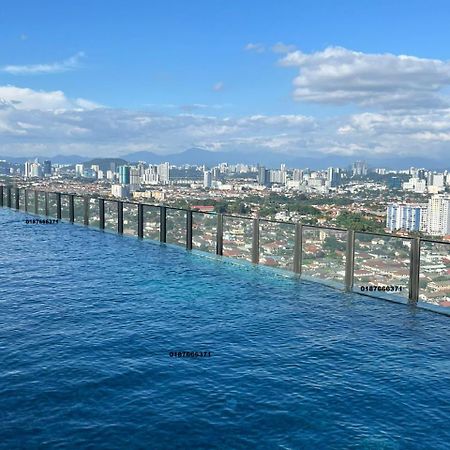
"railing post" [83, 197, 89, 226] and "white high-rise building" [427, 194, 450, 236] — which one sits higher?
"white high-rise building" [427, 194, 450, 236]

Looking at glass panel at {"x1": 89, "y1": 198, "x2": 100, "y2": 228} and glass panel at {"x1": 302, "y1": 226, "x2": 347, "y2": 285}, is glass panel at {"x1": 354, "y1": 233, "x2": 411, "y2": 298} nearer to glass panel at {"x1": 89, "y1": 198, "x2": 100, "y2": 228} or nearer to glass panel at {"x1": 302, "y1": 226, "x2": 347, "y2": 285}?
glass panel at {"x1": 302, "y1": 226, "x2": 347, "y2": 285}

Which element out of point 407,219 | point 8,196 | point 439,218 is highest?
point 439,218

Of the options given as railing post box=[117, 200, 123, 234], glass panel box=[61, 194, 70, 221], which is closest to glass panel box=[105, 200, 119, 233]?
railing post box=[117, 200, 123, 234]

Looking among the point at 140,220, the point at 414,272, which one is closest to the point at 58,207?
the point at 140,220

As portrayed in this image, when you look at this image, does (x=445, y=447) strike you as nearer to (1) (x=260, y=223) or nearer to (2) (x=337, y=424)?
(2) (x=337, y=424)

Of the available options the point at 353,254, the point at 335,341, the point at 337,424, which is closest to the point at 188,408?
the point at 337,424

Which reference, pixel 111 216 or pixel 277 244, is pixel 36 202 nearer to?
pixel 111 216

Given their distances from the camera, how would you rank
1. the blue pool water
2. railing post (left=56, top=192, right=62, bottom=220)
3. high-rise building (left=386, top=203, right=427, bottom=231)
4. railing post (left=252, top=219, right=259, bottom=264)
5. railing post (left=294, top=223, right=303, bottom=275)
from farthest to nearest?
railing post (left=56, top=192, right=62, bottom=220) < railing post (left=252, top=219, right=259, bottom=264) < railing post (left=294, top=223, right=303, bottom=275) < high-rise building (left=386, top=203, right=427, bottom=231) < the blue pool water
